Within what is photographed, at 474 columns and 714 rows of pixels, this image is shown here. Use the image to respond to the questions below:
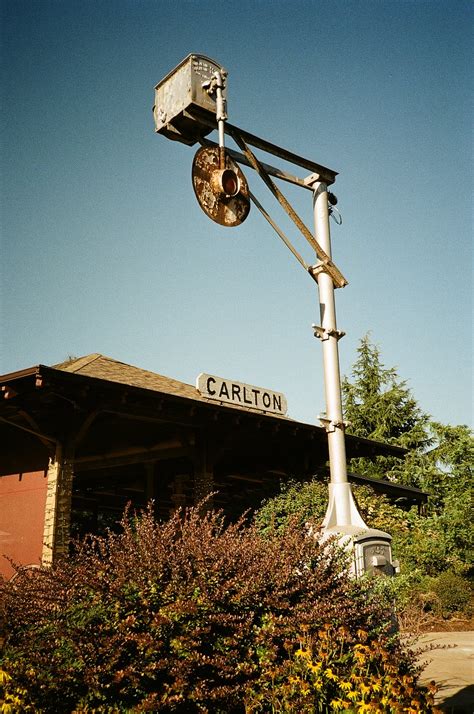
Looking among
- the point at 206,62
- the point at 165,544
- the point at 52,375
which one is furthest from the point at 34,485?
the point at 206,62

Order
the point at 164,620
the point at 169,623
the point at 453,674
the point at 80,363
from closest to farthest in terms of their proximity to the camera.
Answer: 1. the point at 164,620
2. the point at 169,623
3. the point at 453,674
4. the point at 80,363

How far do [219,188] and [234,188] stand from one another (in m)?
0.32

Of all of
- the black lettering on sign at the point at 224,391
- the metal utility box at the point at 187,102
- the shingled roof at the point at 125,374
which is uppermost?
the metal utility box at the point at 187,102

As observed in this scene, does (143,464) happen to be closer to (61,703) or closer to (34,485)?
(34,485)

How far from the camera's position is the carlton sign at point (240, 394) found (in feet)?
26.5

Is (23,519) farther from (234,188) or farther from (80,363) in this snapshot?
(234,188)

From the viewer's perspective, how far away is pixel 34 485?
10.0 metres

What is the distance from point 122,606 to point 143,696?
63cm

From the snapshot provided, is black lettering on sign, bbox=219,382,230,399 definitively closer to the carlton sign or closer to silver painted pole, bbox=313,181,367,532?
the carlton sign

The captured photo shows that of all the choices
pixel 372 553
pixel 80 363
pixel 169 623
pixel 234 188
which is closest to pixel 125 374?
pixel 80 363

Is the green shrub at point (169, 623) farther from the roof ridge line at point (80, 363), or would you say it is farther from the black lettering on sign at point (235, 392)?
the roof ridge line at point (80, 363)

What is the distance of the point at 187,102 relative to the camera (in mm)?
8438

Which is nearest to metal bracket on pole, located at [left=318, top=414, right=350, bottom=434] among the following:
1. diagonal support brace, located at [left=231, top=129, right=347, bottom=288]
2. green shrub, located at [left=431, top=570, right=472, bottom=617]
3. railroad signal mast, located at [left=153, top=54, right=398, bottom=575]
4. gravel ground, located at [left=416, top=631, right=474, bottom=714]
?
railroad signal mast, located at [left=153, top=54, right=398, bottom=575]

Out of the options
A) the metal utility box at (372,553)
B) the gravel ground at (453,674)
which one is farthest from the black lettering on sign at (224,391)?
the gravel ground at (453,674)
